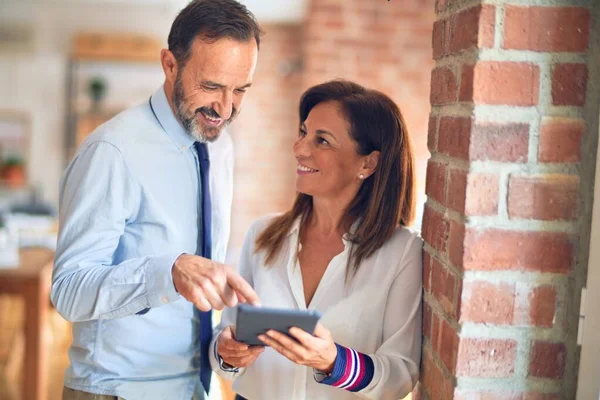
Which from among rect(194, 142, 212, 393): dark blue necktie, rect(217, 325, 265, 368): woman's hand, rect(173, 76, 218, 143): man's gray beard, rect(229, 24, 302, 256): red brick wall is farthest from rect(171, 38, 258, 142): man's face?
rect(229, 24, 302, 256): red brick wall

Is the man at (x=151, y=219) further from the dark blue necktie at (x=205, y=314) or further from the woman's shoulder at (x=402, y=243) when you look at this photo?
the woman's shoulder at (x=402, y=243)

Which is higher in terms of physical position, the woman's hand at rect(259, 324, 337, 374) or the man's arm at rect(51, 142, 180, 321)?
the man's arm at rect(51, 142, 180, 321)

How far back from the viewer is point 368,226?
1.71 metres

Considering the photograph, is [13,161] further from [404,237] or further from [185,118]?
[404,237]

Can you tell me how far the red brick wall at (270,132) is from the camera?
645cm

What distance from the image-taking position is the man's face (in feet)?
5.34

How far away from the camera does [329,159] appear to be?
1.78 m

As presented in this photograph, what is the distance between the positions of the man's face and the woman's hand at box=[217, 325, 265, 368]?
1.68ft

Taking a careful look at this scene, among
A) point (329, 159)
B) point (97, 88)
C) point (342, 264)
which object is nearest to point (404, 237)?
point (342, 264)

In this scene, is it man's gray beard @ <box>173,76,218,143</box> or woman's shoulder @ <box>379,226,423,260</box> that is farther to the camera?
man's gray beard @ <box>173,76,218,143</box>

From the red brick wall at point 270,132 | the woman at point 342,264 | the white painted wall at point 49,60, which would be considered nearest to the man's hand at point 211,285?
the woman at point 342,264

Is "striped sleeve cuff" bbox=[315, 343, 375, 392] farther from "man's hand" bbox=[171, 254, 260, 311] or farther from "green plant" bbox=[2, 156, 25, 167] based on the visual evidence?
"green plant" bbox=[2, 156, 25, 167]

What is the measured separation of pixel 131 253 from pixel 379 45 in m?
3.76

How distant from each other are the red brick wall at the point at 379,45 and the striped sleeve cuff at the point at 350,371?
3.57 meters
